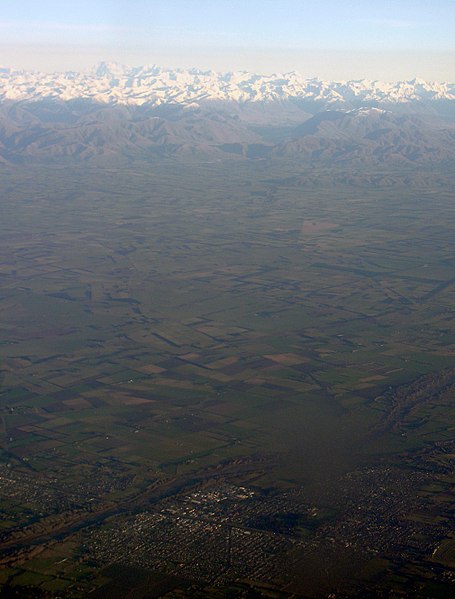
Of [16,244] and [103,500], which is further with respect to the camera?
[16,244]

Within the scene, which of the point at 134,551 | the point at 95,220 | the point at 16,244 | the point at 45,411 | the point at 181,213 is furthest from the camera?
the point at 181,213

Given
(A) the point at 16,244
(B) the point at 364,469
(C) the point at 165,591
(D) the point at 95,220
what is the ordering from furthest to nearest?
(D) the point at 95,220 < (A) the point at 16,244 < (B) the point at 364,469 < (C) the point at 165,591

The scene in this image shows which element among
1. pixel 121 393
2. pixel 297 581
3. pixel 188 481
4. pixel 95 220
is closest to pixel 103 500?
pixel 188 481

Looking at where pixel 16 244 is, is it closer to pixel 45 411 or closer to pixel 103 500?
pixel 45 411

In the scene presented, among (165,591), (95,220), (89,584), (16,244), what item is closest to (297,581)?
(165,591)

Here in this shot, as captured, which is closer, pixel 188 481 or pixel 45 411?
pixel 188 481

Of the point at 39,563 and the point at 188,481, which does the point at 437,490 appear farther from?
the point at 39,563
